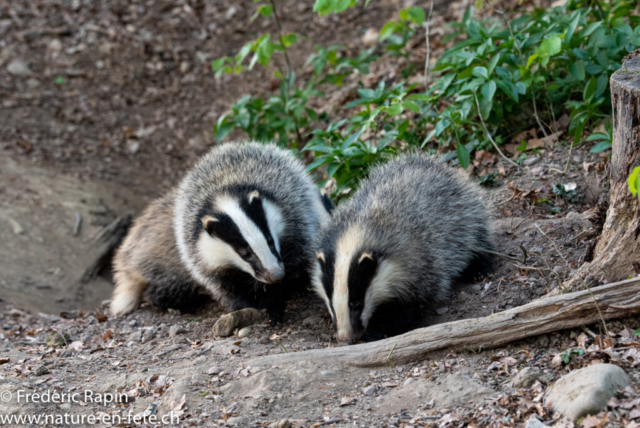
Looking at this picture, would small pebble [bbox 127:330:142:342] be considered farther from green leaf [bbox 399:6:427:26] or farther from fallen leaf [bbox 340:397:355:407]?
green leaf [bbox 399:6:427:26]

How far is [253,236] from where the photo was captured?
4.63 metres

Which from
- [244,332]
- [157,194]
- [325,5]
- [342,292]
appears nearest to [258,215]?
[244,332]

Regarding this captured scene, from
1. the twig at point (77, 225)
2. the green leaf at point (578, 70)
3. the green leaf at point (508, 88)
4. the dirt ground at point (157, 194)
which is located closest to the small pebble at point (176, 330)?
the dirt ground at point (157, 194)

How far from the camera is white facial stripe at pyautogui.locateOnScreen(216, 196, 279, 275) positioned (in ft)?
15.0

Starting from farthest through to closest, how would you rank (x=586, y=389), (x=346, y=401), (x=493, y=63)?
(x=493, y=63) → (x=346, y=401) → (x=586, y=389)

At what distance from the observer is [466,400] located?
3.18 metres

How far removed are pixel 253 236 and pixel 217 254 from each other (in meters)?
0.47

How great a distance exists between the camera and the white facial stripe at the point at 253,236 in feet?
15.0

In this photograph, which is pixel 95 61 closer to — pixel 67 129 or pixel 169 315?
pixel 67 129

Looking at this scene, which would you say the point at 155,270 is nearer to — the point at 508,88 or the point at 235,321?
the point at 235,321

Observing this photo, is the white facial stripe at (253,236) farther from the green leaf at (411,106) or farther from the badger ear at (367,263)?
the green leaf at (411,106)

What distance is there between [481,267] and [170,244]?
2934 millimetres

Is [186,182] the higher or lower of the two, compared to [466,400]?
higher

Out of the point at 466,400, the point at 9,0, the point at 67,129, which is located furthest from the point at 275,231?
the point at 9,0
